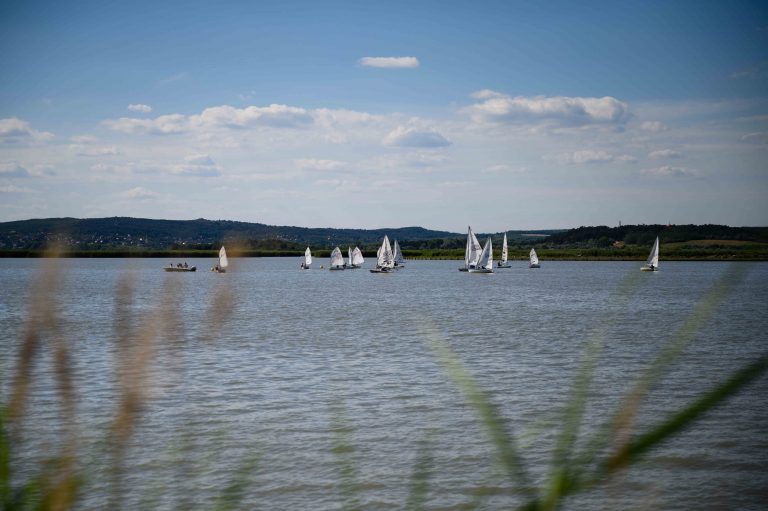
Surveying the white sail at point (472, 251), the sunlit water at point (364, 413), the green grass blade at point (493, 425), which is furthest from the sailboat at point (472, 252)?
the green grass blade at point (493, 425)

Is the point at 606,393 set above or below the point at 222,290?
below

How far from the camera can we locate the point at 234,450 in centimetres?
1780

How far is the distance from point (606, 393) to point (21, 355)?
26.0 m

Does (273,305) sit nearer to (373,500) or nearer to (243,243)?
(373,500)

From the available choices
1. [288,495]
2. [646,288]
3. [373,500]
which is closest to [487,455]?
[373,500]

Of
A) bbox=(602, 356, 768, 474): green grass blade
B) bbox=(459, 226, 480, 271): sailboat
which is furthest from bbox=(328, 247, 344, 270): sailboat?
bbox=(602, 356, 768, 474): green grass blade

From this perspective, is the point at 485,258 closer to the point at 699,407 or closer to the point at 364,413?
the point at 364,413

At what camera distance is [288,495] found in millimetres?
14961

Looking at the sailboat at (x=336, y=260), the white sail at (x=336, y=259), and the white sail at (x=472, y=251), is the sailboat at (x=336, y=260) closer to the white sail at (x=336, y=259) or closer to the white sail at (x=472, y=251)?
the white sail at (x=336, y=259)

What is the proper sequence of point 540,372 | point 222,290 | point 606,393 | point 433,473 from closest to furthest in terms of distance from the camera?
point 222,290, point 433,473, point 606,393, point 540,372

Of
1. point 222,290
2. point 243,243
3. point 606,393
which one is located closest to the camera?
point 222,290

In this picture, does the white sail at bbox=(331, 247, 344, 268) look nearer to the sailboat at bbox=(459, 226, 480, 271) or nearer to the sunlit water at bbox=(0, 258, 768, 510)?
the sailboat at bbox=(459, 226, 480, 271)

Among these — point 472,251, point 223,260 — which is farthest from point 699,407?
point 472,251

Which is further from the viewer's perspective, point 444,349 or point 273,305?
point 273,305
